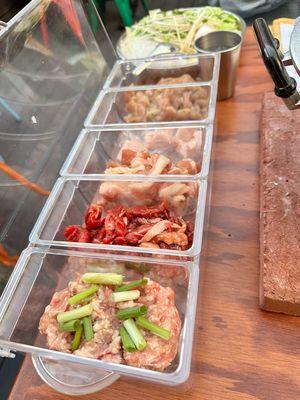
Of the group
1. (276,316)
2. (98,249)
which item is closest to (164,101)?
(98,249)

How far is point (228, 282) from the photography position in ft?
3.70

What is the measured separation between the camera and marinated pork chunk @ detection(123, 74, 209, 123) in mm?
1624

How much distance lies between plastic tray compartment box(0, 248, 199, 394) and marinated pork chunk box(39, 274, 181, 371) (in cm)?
3

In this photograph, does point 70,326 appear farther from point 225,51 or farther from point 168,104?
point 225,51

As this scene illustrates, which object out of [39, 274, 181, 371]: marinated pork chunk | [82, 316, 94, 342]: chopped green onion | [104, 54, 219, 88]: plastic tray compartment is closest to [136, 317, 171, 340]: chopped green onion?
[39, 274, 181, 371]: marinated pork chunk

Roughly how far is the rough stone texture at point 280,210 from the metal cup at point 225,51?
302 millimetres

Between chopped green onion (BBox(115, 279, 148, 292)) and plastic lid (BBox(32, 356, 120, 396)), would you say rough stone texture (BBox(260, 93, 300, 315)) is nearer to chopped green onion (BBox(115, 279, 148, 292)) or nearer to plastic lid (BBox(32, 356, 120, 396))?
chopped green onion (BBox(115, 279, 148, 292))

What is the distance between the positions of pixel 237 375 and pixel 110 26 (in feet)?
15.7

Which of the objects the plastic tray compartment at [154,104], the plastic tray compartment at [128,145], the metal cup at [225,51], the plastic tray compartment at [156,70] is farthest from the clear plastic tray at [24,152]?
the metal cup at [225,51]

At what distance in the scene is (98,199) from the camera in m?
1.40

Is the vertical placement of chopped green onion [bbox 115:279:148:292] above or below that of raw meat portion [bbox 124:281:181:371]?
above

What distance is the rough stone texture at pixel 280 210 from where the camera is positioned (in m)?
1.00

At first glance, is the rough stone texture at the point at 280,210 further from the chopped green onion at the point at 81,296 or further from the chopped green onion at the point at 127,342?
the chopped green onion at the point at 81,296

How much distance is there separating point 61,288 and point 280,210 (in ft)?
2.70
